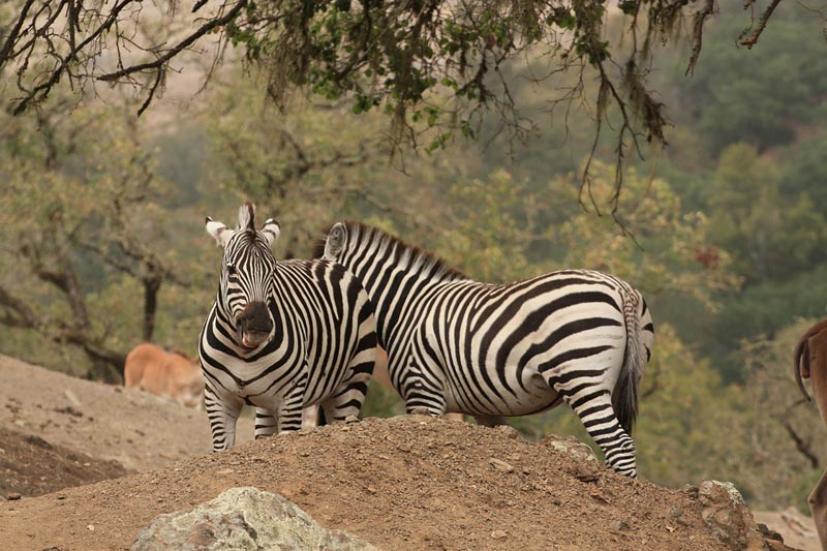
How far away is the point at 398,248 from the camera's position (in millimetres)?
10938

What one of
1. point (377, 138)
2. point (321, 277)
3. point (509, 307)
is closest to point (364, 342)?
point (321, 277)

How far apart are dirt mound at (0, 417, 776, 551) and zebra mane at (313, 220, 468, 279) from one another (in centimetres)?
319

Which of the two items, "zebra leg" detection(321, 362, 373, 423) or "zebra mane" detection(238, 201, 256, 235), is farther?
"zebra leg" detection(321, 362, 373, 423)

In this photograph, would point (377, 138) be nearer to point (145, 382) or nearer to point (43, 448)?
point (145, 382)

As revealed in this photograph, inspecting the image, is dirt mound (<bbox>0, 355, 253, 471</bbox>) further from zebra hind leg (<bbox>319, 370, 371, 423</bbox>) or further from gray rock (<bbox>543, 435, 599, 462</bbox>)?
gray rock (<bbox>543, 435, 599, 462</bbox>)

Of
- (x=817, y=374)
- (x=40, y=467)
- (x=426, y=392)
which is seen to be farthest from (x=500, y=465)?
(x=40, y=467)

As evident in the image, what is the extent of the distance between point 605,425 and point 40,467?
15.6ft

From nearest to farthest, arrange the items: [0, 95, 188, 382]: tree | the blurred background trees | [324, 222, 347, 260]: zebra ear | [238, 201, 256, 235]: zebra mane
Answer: [238, 201, 256, 235]: zebra mane < [324, 222, 347, 260]: zebra ear < [0, 95, 188, 382]: tree < the blurred background trees

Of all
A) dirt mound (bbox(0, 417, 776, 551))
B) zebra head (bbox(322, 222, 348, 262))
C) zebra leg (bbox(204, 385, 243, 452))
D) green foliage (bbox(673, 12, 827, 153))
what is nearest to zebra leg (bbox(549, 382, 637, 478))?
dirt mound (bbox(0, 417, 776, 551))

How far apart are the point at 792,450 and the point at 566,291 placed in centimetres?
1946

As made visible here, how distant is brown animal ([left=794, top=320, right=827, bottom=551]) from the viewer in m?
8.93

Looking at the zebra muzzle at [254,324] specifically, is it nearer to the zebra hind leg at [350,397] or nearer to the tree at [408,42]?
the zebra hind leg at [350,397]

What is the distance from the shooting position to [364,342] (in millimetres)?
10078

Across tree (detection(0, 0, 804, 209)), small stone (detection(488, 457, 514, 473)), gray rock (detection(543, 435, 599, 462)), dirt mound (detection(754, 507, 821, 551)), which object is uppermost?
tree (detection(0, 0, 804, 209))
